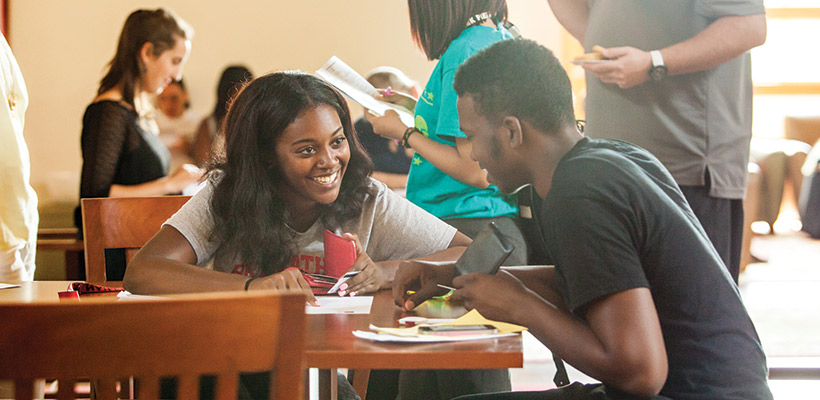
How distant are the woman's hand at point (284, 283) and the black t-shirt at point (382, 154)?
2.57 m

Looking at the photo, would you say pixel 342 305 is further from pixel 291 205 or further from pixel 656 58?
pixel 656 58

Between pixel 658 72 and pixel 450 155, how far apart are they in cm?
55

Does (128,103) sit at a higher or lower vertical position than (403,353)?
higher

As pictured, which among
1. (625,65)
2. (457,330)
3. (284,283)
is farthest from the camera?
(625,65)

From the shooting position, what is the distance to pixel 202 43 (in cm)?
554

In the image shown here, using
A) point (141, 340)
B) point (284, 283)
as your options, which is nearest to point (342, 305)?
point (284, 283)

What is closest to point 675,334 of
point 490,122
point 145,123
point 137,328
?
point 490,122

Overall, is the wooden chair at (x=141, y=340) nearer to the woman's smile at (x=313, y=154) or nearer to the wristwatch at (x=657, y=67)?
the woman's smile at (x=313, y=154)

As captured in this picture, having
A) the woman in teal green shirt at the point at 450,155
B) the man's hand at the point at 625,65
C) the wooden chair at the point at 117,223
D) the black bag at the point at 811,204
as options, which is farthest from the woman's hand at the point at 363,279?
the black bag at the point at 811,204

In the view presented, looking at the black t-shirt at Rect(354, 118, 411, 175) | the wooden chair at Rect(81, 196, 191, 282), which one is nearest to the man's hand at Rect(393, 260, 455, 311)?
the wooden chair at Rect(81, 196, 191, 282)

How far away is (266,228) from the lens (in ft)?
5.46

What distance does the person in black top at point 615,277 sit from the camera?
→ 106 centimetres

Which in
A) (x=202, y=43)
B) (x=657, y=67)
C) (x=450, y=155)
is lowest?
(x=450, y=155)

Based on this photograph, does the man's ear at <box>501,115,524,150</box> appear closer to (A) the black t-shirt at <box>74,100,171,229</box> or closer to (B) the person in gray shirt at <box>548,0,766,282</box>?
(B) the person in gray shirt at <box>548,0,766,282</box>
